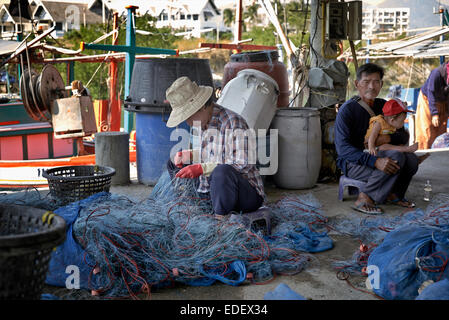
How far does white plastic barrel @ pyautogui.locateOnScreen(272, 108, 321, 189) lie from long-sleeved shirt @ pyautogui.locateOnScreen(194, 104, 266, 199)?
6.07 feet

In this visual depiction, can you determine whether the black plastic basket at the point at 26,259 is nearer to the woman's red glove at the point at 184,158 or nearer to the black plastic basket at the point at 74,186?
the black plastic basket at the point at 74,186

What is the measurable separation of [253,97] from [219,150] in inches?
72.8

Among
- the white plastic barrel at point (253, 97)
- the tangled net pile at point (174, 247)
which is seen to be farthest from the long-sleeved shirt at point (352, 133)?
the tangled net pile at point (174, 247)

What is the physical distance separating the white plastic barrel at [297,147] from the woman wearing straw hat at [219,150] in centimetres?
185

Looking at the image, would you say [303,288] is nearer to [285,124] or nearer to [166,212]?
[166,212]

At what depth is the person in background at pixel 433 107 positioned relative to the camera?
7973 mm

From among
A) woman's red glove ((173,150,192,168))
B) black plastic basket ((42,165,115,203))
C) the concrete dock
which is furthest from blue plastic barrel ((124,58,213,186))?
the concrete dock

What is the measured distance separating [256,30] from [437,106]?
3824 centimetres

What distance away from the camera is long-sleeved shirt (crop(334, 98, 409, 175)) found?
488cm

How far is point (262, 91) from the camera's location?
222 inches

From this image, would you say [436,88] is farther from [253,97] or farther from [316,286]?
[316,286]

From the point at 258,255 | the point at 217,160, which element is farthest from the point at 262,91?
the point at 258,255

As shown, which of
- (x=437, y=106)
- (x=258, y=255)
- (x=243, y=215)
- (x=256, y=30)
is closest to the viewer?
(x=258, y=255)
